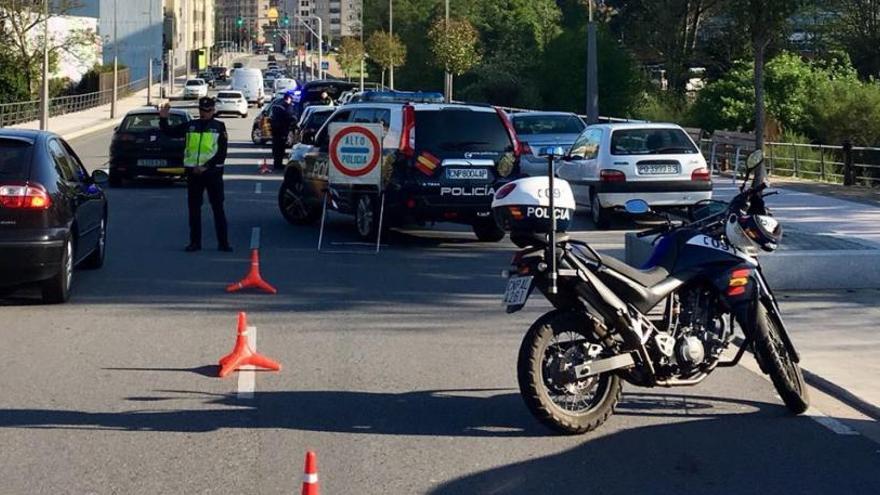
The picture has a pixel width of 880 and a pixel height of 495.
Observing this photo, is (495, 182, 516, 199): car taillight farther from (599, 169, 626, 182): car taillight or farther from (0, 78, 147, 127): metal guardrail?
(0, 78, 147, 127): metal guardrail

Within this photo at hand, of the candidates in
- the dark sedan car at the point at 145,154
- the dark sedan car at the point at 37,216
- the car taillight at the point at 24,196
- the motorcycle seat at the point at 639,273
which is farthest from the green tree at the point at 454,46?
the motorcycle seat at the point at 639,273

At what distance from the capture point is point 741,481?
7059 millimetres

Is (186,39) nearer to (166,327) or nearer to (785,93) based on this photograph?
(785,93)

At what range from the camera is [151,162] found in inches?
1058

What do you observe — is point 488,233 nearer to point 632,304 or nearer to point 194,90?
point 632,304

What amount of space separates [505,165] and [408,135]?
49.1 inches

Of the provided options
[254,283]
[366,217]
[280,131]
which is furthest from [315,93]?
[254,283]

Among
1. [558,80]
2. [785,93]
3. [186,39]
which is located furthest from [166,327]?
[186,39]

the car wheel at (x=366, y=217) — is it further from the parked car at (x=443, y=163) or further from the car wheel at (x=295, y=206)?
the car wheel at (x=295, y=206)

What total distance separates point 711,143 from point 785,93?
30.7ft

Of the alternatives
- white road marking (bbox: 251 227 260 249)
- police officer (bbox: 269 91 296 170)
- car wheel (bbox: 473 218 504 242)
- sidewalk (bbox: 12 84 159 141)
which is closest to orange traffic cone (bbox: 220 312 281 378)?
white road marking (bbox: 251 227 260 249)

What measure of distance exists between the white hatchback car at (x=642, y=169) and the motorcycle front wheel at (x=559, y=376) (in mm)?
11920

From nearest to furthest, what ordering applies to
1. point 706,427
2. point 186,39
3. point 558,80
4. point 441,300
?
point 706,427 → point 441,300 → point 558,80 → point 186,39

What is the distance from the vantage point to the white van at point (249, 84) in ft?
280
